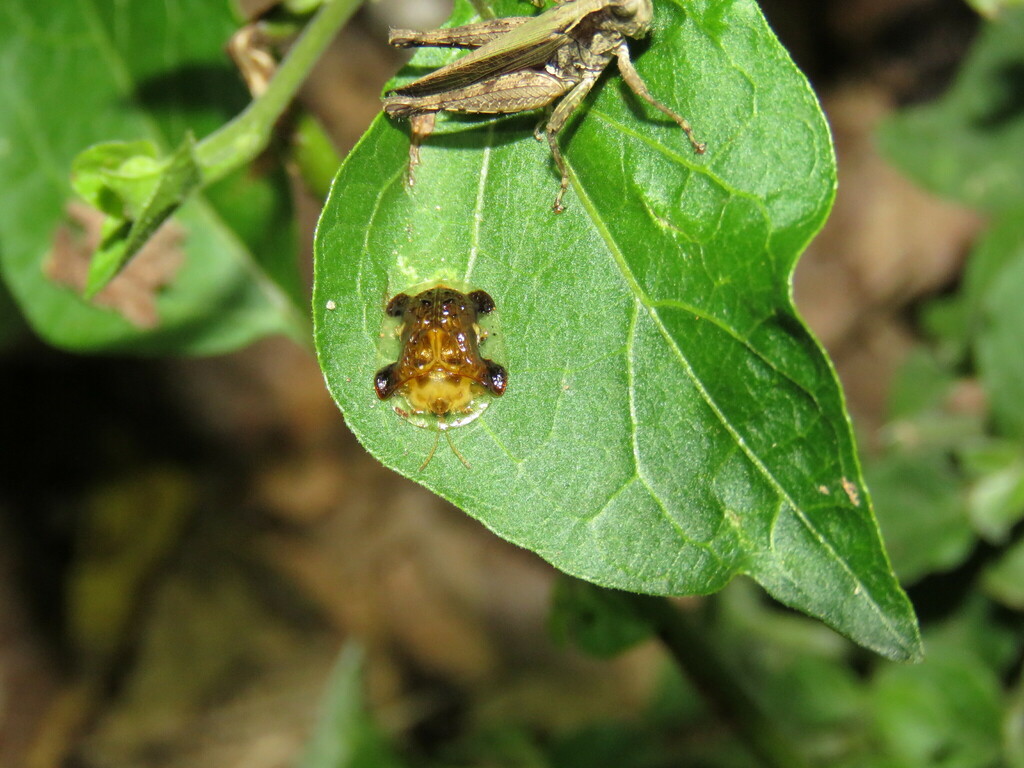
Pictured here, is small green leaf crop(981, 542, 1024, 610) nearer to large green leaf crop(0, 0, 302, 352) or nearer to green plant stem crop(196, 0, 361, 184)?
large green leaf crop(0, 0, 302, 352)

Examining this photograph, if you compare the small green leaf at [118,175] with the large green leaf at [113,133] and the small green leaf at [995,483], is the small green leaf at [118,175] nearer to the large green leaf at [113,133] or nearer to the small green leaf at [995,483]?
the large green leaf at [113,133]

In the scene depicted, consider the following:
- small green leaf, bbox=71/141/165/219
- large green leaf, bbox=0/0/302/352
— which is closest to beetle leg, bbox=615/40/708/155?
small green leaf, bbox=71/141/165/219

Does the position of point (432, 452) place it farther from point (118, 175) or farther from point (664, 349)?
point (118, 175)

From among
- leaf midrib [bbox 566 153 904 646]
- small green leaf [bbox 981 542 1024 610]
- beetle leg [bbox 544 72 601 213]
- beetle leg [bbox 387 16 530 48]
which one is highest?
beetle leg [bbox 387 16 530 48]

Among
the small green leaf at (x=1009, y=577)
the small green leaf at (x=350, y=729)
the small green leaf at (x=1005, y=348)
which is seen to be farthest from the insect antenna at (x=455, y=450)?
the small green leaf at (x=1009, y=577)

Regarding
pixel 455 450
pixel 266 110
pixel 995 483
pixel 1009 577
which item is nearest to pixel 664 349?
pixel 455 450

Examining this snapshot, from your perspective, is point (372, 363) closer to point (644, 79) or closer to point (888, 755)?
point (644, 79)
